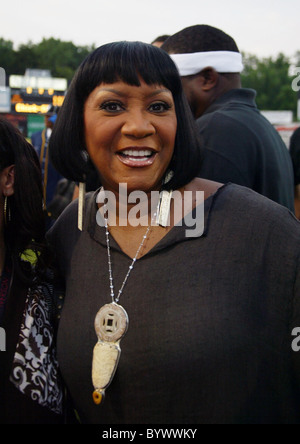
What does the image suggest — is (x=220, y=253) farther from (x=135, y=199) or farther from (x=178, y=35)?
(x=178, y=35)

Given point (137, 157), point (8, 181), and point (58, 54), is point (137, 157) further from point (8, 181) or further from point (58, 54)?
point (58, 54)

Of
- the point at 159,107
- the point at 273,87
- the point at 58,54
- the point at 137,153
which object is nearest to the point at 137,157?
the point at 137,153

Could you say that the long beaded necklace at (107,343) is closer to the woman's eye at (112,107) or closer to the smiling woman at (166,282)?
the smiling woman at (166,282)

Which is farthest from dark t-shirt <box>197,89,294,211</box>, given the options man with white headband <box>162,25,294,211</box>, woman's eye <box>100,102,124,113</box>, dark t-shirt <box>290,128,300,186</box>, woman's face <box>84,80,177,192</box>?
dark t-shirt <box>290,128,300,186</box>

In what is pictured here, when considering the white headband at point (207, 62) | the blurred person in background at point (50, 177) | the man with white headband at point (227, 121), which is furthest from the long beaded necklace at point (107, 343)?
the blurred person in background at point (50, 177)

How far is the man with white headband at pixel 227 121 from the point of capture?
8.75 feet

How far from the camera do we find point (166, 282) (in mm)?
1725

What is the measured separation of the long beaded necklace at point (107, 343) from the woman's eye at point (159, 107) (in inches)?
23.8

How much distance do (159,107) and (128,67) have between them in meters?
0.17

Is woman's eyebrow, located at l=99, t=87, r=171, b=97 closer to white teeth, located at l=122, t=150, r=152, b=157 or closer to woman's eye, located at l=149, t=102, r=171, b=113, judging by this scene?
woman's eye, located at l=149, t=102, r=171, b=113

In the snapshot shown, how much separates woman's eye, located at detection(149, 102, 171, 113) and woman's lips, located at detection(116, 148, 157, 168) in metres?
0.14

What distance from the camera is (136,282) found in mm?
1782
